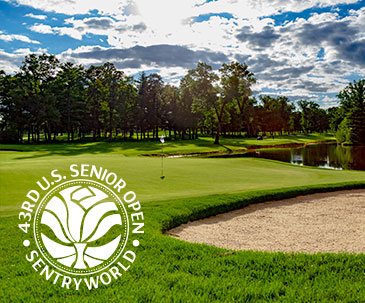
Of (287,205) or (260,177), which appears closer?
(287,205)

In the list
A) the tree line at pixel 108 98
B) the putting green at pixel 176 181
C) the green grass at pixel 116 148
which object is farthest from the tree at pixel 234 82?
the putting green at pixel 176 181

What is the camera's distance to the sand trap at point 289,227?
25.4ft

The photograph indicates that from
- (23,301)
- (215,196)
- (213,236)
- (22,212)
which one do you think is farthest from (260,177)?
(23,301)

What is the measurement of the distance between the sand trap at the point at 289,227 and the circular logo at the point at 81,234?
6.18 feet

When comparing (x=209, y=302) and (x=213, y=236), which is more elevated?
(x=209, y=302)

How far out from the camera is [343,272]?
5.12 m

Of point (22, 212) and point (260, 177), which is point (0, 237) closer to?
point (22, 212)

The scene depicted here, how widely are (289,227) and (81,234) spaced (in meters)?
5.95

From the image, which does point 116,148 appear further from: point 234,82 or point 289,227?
point 289,227

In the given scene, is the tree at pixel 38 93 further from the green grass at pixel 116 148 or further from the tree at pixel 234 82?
the tree at pixel 234 82

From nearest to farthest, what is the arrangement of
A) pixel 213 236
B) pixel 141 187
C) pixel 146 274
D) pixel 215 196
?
1. pixel 146 274
2. pixel 213 236
3. pixel 215 196
4. pixel 141 187

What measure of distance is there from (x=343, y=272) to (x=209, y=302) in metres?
2.47

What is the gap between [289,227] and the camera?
9344 millimetres

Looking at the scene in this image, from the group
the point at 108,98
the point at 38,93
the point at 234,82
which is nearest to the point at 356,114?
the point at 234,82
